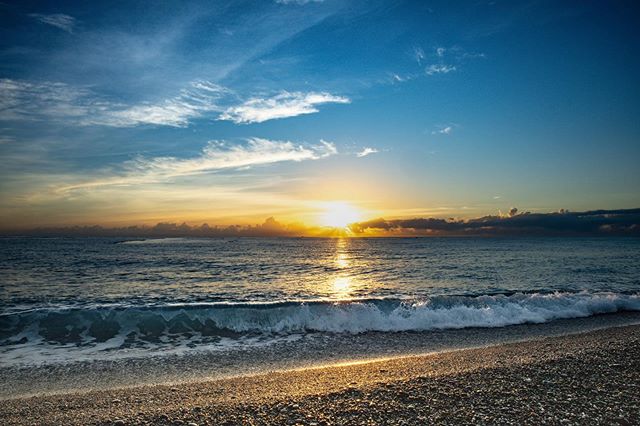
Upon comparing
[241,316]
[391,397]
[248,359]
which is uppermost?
[391,397]

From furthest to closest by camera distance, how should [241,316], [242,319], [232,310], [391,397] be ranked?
[232,310]
[241,316]
[242,319]
[391,397]

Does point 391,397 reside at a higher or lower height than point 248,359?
higher

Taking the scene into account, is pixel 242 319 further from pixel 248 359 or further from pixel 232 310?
pixel 248 359

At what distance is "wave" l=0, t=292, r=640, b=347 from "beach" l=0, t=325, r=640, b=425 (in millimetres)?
6239

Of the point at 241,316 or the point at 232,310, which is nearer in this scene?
the point at 241,316

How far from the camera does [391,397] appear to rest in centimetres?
734

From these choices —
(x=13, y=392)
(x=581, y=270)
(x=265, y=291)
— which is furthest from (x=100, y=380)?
(x=581, y=270)

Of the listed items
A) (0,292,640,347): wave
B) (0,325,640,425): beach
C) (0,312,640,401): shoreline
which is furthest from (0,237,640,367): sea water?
(0,325,640,425): beach

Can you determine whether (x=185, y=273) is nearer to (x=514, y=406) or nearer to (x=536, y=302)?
(x=536, y=302)

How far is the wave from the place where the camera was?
1533 centimetres

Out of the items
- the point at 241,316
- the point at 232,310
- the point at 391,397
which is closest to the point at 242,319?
the point at 241,316

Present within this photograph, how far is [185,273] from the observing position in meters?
34.4

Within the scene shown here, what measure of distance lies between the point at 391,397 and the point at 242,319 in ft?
35.9

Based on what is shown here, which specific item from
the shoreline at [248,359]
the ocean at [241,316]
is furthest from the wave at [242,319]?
the shoreline at [248,359]
